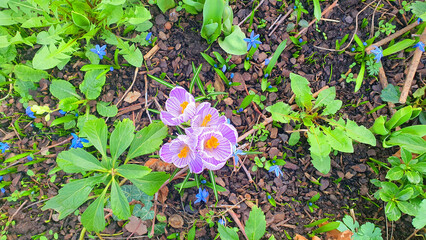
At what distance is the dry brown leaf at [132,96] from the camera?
7.43ft

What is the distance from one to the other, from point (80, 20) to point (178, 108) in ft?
3.43

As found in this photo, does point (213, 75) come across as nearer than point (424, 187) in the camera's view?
No

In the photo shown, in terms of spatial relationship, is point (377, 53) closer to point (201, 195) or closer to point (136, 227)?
point (201, 195)

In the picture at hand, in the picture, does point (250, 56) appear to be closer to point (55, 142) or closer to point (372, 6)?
point (372, 6)


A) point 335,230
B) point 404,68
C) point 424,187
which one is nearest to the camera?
point 424,187

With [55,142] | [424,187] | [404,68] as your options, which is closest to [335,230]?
[424,187]

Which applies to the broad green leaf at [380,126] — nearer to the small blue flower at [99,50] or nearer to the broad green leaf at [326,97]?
the broad green leaf at [326,97]

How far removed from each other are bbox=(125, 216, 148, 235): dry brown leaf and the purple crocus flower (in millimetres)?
909

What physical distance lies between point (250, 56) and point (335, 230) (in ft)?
4.92

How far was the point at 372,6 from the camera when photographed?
2.37 metres

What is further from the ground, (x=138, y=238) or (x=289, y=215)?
(x=289, y=215)

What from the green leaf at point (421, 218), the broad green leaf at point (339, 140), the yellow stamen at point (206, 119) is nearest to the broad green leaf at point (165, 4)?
the yellow stamen at point (206, 119)

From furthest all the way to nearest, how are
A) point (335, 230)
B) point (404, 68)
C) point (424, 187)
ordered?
point (404, 68)
point (335, 230)
point (424, 187)

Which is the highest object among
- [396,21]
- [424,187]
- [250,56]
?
[396,21]
